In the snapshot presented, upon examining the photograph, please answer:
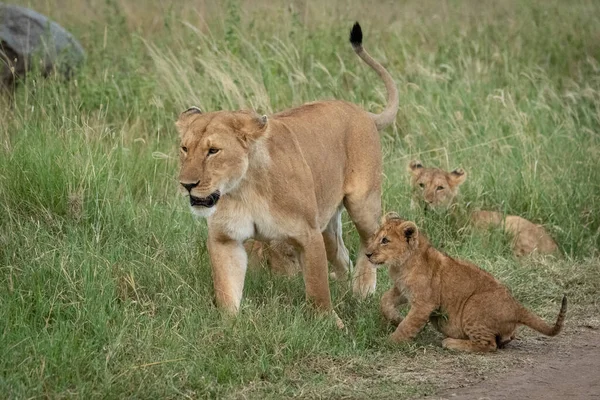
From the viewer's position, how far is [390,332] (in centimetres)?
566

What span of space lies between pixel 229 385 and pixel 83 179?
222 cm

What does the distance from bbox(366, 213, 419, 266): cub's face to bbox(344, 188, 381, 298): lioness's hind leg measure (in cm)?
71

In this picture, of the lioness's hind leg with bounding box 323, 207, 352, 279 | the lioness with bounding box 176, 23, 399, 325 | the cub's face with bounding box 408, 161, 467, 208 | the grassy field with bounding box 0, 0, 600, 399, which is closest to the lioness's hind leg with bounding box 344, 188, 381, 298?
the lioness with bounding box 176, 23, 399, 325

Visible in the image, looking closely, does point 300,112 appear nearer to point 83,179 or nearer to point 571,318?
point 83,179

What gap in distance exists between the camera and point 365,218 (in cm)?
652

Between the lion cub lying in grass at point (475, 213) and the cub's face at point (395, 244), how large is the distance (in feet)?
6.16

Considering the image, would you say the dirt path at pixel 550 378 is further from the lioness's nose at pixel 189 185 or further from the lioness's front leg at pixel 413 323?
the lioness's nose at pixel 189 185

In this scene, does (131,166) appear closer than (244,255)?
No

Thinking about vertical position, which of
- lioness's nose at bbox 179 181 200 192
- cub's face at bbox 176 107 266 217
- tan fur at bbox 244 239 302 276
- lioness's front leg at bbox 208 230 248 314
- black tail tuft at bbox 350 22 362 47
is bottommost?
tan fur at bbox 244 239 302 276

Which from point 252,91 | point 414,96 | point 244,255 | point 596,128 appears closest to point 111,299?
point 244,255

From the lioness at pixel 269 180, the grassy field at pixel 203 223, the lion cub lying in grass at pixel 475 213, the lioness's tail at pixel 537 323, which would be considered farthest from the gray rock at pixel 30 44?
the lioness's tail at pixel 537 323

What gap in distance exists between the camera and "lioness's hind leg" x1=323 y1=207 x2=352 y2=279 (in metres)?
6.80

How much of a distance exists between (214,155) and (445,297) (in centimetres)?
135

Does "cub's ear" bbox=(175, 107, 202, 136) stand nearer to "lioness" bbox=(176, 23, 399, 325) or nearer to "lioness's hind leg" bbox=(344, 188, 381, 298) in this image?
"lioness" bbox=(176, 23, 399, 325)
